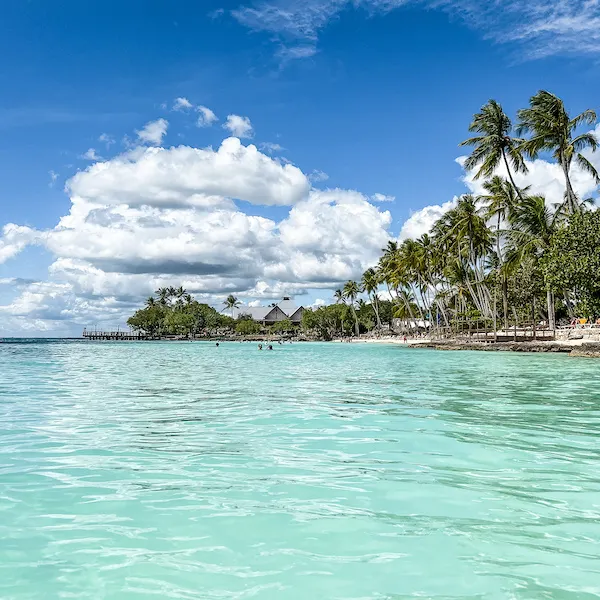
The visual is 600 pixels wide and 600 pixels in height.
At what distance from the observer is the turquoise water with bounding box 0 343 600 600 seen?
11.5ft

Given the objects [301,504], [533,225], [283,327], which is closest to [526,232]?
[533,225]

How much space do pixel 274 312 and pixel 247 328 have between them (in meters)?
15.3

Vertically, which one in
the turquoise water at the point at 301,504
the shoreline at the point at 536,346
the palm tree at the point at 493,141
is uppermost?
the palm tree at the point at 493,141

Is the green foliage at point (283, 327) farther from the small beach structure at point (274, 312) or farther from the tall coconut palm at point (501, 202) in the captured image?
the tall coconut palm at point (501, 202)

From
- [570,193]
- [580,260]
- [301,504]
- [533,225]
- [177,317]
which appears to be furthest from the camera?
[177,317]

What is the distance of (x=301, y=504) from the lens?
195 inches

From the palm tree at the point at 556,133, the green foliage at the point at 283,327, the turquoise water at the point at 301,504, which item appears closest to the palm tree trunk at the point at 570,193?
the palm tree at the point at 556,133

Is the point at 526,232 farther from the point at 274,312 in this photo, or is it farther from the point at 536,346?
the point at 274,312

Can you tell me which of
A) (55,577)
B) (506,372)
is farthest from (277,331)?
(55,577)

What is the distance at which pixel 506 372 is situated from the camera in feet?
65.5

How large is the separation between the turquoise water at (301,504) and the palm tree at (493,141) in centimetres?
3475

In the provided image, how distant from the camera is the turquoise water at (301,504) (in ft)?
11.5

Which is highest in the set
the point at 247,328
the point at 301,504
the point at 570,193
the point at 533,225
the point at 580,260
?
the point at 570,193

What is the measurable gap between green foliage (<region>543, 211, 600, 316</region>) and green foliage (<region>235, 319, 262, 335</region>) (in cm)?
9516
